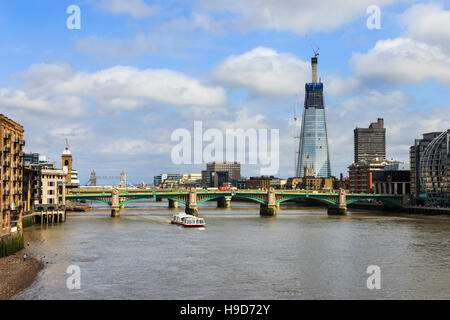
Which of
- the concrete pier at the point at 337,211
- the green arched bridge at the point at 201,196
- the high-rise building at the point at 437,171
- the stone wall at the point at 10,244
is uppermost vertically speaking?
the high-rise building at the point at 437,171

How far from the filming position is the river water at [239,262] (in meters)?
47.3

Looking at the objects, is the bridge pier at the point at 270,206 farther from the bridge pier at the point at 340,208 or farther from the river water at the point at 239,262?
the river water at the point at 239,262

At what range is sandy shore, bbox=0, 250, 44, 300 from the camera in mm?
46106

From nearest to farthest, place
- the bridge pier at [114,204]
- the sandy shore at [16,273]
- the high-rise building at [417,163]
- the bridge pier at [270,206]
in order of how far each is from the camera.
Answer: the sandy shore at [16,273]
the bridge pier at [114,204]
the bridge pier at [270,206]
the high-rise building at [417,163]

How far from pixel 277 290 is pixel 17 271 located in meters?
27.7

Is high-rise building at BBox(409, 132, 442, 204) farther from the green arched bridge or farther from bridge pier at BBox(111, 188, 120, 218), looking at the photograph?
bridge pier at BBox(111, 188, 120, 218)

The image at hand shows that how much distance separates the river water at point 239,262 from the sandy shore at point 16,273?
103 centimetres

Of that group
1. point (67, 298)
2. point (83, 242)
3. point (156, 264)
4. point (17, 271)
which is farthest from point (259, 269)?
point (83, 242)

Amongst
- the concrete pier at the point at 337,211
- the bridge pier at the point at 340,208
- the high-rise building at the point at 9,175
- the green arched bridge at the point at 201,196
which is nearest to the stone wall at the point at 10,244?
the high-rise building at the point at 9,175

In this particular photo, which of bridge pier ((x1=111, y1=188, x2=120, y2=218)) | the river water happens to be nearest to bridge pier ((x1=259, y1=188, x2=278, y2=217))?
the river water

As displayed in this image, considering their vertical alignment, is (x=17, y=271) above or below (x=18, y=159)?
below

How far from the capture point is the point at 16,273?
2052 inches
